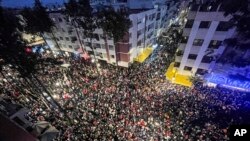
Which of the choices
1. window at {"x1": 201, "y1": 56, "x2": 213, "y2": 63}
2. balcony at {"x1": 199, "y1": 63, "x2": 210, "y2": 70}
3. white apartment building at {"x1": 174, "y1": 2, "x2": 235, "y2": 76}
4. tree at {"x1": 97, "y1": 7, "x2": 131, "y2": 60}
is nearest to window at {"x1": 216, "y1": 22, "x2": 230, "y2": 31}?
white apartment building at {"x1": 174, "y1": 2, "x2": 235, "y2": 76}

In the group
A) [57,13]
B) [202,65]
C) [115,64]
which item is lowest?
[115,64]

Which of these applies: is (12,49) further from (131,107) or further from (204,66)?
(204,66)

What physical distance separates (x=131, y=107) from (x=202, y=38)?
10806 mm

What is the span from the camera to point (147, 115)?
51.3 feet

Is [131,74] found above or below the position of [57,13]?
below

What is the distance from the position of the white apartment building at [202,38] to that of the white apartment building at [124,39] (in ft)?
25.9

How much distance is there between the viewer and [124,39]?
74.7 feet

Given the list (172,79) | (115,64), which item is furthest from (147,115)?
(115,64)

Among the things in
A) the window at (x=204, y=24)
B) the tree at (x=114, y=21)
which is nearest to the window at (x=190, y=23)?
the window at (x=204, y=24)

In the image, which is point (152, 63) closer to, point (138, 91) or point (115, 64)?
point (115, 64)

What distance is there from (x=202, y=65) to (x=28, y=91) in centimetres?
2280

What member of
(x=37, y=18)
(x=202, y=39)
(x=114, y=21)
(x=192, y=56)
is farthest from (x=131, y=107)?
(x=37, y=18)

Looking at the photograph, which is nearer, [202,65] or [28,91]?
[202,65]

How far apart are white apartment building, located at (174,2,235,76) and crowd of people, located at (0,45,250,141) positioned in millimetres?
2732
